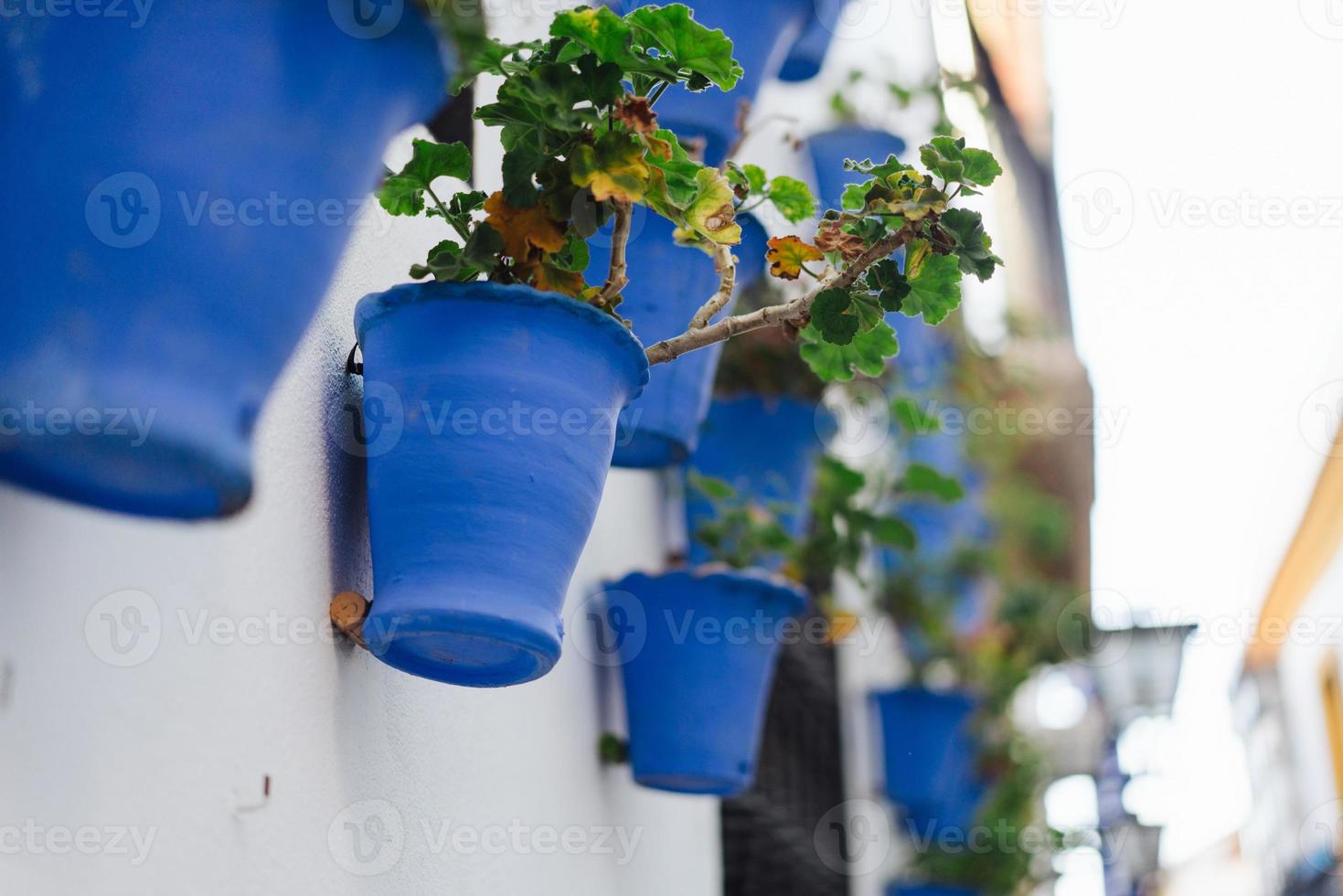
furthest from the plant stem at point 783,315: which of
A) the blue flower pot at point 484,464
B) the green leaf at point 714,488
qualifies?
the green leaf at point 714,488

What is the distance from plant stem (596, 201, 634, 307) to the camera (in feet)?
6.77

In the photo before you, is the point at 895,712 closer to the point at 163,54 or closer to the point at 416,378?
the point at 416,378

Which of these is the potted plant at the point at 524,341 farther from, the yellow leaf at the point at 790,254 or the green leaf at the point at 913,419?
the green leaf at the point at 913,419

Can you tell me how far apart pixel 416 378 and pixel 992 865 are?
210 inches

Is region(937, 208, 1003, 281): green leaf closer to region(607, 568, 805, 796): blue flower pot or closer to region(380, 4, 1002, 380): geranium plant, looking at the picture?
region(380, 4, 1002, 380): geranium plant

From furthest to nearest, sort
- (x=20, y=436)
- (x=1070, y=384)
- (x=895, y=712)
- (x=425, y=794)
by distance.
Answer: (x=1070, y=384) → (x=895, y=712) → (x=425, y=794) → (x=20, y=436)

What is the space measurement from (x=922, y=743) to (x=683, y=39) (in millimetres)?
4587

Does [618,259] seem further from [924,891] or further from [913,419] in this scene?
[924,891]

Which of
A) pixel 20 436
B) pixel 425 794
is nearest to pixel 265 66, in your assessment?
pixel 20 436

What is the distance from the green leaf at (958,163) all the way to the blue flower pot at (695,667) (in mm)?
1347

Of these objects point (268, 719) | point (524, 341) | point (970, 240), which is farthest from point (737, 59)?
point (268, 719)

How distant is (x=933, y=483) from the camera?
4844mm

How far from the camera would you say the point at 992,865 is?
659 centimetres

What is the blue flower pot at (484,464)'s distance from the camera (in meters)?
1.83
